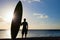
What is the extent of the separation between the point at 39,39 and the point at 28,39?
21.6 inches

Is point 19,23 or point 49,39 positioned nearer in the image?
point 19,23

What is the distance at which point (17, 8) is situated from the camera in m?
8.59

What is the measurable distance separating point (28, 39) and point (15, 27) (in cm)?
77

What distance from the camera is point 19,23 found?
8.32m

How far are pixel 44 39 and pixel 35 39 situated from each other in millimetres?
432

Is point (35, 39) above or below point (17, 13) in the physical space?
below

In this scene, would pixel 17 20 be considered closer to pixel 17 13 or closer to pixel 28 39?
Answer: pixel 17 13

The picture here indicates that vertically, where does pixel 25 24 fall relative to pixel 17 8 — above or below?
below

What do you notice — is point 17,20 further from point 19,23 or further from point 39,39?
point 39,39

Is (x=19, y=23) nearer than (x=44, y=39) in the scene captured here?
Yes

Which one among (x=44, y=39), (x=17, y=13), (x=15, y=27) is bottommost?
(x=44, y=39)

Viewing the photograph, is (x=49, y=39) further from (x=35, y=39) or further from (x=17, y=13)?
(x=17, y=13)

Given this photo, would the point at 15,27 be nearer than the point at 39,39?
Yes

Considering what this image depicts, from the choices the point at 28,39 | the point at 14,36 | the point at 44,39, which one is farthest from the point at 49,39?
the point at 14,36
